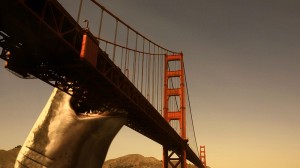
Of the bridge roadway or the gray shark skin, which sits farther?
the gray shark skin

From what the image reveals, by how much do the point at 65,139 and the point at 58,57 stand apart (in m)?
4.71

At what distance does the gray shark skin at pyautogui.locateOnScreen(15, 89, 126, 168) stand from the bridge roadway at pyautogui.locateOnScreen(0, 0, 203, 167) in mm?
1239

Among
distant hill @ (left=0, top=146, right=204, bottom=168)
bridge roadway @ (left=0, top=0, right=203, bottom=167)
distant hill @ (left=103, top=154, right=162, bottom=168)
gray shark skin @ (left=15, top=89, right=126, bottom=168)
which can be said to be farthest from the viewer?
distant hill @ (left=103, top=154, right=162, bottom=168)

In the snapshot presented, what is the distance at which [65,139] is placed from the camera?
15.0m

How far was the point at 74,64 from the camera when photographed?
12.2 m

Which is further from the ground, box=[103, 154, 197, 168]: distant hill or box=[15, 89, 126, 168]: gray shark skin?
box=[103, 154, 197, 168]: distant hill

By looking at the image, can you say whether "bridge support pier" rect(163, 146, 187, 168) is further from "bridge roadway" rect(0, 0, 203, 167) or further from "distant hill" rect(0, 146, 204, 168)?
"distant hill" rect(0, 146, 204, 168)

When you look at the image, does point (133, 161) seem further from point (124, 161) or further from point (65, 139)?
point (65, 139)

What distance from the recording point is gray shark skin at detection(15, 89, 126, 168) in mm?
14891

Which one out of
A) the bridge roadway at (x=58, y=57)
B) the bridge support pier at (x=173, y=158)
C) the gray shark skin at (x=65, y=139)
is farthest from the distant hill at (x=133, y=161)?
the gray shark skin at (x=65, y=139)

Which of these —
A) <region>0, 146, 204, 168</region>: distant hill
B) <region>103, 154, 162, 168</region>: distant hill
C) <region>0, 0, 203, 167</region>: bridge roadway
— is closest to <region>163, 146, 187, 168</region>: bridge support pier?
<region>0, 0, 203, 167</region>: bridge roadway

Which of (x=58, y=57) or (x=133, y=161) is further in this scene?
(x=133, y=161)

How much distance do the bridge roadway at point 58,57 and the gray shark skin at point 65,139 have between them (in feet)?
4.07

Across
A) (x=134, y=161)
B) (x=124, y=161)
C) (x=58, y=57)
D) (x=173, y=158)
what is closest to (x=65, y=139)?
(x=58, y=57)
